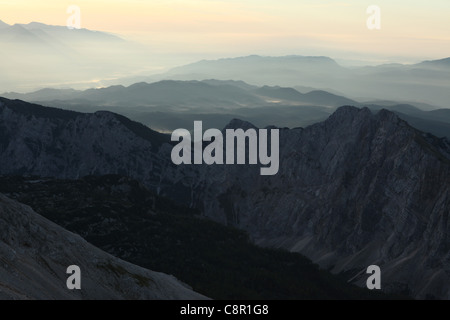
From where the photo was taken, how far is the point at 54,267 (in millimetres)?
140875

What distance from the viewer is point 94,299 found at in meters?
141

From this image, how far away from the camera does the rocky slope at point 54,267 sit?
12825cm

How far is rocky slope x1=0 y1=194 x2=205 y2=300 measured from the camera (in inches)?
5049
